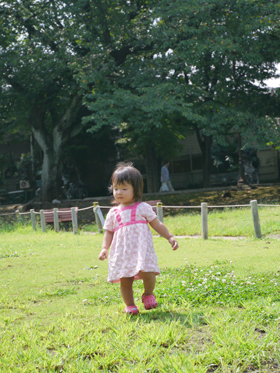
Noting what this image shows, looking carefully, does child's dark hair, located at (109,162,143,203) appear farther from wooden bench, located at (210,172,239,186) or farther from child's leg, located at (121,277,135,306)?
wooden bench, located at (210,172,239,186)

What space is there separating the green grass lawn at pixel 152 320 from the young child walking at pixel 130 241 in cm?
31

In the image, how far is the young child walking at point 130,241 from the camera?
444cm

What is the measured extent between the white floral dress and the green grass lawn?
1.55 ft

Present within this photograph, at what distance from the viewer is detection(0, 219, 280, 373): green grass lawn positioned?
125 inches

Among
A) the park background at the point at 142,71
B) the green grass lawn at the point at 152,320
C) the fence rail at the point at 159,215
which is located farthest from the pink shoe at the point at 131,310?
the park background at the point at 142,71

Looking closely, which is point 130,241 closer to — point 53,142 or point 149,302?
point 149,302

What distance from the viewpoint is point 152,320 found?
4145mm

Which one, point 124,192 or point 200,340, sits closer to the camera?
point 200,340

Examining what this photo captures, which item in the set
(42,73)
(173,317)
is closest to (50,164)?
(42,73)

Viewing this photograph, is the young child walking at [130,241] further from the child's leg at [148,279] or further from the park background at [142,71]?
the park background at [142,71]

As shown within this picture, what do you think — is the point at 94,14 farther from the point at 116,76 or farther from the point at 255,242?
the point at 255,242

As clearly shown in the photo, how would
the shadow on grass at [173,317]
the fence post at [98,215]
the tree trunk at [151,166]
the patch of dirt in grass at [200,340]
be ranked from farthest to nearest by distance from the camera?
the tree trunk at [151,166] → the fence post at [98,215] → the shadow on grass at [173,317] → the patch of dirt in grass at [200,340]

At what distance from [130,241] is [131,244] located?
0.11 ft

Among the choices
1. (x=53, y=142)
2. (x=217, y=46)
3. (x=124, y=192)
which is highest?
(x=217, y=46)
